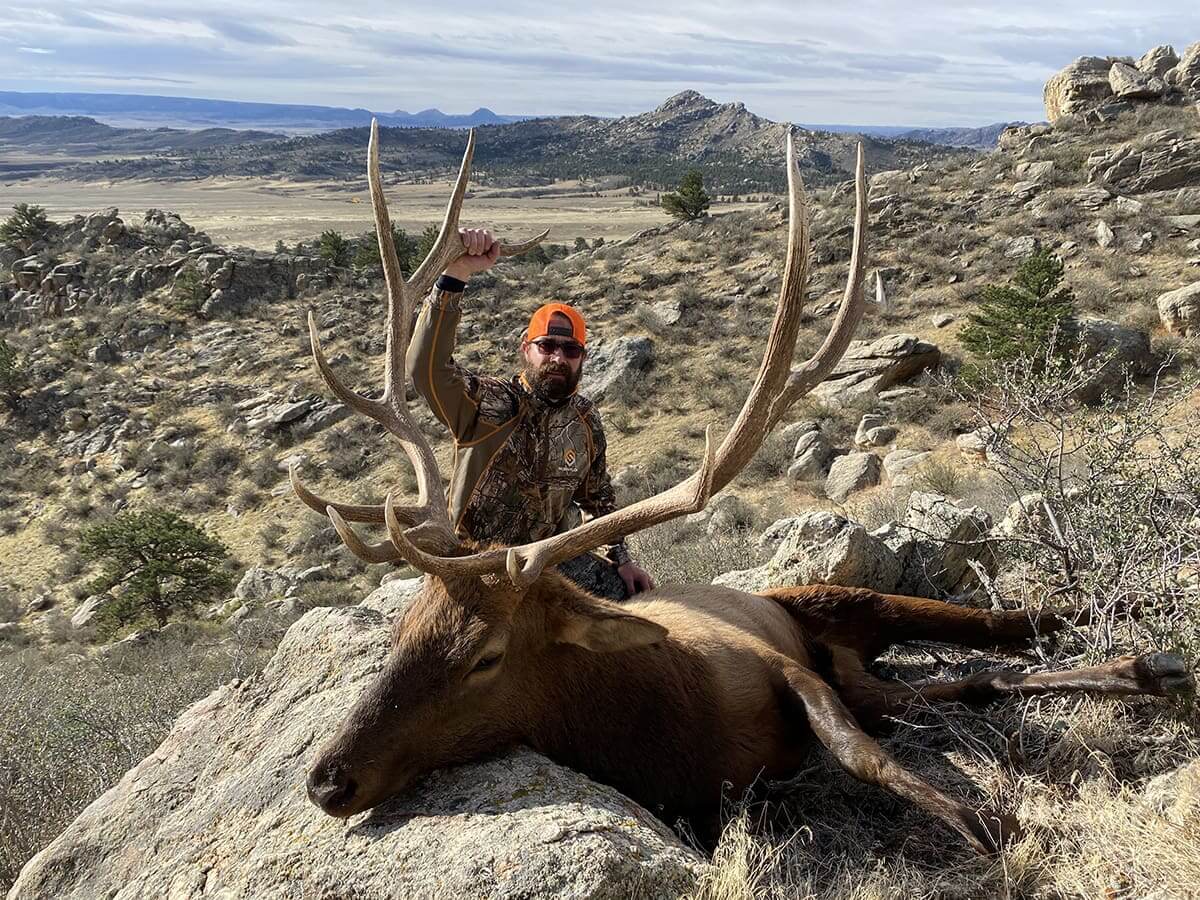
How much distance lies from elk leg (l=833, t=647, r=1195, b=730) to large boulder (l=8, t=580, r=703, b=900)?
1500 millimetres

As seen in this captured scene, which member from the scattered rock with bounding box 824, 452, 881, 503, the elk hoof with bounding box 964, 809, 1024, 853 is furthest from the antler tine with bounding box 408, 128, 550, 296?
the scattered rock with bounding box 824, 452, 881, 503

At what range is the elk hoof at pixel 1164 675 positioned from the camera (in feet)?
9.23

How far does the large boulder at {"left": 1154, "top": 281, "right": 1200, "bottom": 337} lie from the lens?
1314cm

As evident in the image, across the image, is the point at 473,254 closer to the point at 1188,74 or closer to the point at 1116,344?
the point at 1116,344

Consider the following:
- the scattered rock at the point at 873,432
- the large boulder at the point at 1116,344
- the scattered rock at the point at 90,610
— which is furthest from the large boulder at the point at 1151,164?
the scattered rock at the point at 90,610

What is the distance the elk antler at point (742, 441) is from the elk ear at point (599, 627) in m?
0.21

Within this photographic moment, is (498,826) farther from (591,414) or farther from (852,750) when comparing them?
(591,414)

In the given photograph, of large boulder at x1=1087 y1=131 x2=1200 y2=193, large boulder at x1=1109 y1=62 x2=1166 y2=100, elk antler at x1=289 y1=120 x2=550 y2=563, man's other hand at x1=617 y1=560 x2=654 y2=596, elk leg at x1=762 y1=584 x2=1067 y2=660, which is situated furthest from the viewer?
large boulder at x1=1109 y1=62 x2=1166 y2=100

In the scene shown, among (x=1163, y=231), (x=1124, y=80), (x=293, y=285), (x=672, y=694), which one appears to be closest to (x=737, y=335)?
(x=1163, y=231)

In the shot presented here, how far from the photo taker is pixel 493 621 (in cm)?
262

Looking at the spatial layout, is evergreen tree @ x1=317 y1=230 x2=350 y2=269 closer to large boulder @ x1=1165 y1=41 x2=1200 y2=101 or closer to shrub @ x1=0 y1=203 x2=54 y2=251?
shrub @ x1=0 y1=203 x2=54 y2=251

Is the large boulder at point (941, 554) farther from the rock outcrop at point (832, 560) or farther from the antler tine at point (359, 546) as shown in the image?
the antler tine at point (359, 546)

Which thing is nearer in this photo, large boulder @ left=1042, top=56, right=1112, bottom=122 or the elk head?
the elk head

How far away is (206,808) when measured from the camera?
9.11ft
